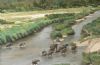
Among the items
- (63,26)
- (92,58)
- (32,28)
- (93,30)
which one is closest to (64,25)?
(63,26)

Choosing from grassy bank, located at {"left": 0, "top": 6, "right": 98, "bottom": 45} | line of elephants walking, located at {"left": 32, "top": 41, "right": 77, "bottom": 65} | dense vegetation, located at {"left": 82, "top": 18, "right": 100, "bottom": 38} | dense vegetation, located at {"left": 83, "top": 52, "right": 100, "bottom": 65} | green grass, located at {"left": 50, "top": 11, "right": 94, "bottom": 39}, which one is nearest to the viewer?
dense vegetation, located at {"left": 83, "top": 52, "right": 100, "bottom": 65}

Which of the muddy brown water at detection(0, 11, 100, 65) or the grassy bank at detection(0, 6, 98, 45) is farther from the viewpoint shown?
the grassy bank at detection(0, 6, 98, 45)

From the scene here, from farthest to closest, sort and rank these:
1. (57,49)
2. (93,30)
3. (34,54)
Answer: (93,30) < (57,49) < (34,54)

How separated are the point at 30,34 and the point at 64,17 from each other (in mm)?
17576

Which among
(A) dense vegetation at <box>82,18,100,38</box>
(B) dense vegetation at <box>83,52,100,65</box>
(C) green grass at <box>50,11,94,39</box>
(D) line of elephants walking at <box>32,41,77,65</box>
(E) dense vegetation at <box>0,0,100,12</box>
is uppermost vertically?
(B) dense vegetation at <box>83,52,100,65</box>

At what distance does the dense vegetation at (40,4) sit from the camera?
299 ft

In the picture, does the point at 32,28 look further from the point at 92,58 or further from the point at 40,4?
the point at 40,4

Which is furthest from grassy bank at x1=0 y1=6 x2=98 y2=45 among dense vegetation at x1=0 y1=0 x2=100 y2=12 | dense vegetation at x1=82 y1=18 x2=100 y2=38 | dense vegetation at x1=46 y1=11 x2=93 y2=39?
dense vegetation at x1=0 y1=0 x2=100 y2=12

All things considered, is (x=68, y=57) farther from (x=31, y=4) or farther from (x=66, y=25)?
(x=31, y=4)

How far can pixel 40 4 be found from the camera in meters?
93.5

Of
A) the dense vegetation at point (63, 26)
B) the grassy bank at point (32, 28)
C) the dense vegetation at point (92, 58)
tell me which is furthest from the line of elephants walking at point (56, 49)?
the dense vegetation at point (63, 26)

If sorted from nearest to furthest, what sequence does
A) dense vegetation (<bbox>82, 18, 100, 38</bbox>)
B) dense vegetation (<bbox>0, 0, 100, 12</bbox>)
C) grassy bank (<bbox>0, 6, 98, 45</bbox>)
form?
dense vegetation (<bbox>82, 18, 100, 38</bbox>) → grassy bank (<bbox>0, 6, 98, 45</bbox>) → dense vegetation (<bbox>0, 0, 100, 12</bbox>)

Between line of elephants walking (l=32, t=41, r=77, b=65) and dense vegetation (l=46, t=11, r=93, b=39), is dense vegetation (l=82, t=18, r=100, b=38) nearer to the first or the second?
dense vegetation (l=46, t=11, r=93, b=39)

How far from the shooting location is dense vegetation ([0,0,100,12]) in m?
91.1
